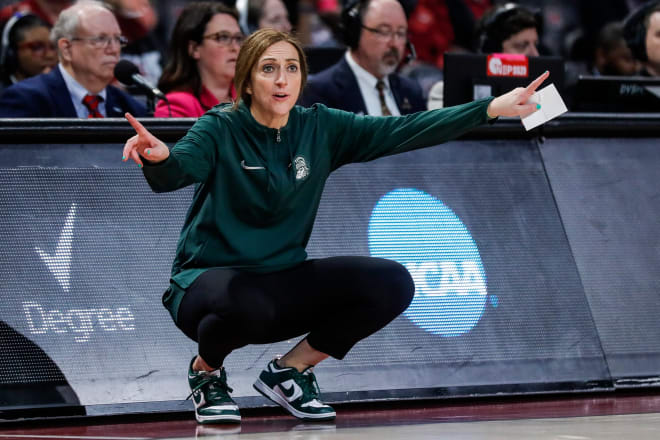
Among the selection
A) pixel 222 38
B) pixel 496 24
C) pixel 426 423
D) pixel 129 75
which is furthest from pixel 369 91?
pixel 426 423

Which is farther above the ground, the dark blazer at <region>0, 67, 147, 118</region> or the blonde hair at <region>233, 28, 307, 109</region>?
the blonde hair at <region>233, 28, 307, 109</region>

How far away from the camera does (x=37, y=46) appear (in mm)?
5504

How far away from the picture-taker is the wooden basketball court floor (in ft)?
8.75

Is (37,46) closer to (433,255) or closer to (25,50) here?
(25,50)

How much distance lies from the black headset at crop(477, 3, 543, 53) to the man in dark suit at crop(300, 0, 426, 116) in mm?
528

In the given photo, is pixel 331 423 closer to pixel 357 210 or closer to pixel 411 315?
pixel 411 315

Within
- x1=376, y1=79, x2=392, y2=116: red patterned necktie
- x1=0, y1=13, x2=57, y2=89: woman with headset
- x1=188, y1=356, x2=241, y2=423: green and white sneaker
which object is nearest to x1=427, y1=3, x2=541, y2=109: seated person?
x1=376, y1=79, x2=392, y2=116: red patterned necktie

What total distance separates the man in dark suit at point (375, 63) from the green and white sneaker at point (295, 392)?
6.58 feet

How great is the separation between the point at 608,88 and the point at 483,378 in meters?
1.64

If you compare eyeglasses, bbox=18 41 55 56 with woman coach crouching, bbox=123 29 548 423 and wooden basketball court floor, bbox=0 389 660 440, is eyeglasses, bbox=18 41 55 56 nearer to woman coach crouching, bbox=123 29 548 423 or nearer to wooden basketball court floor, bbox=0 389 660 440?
woman coach crouching, bbox=123 29 548 423

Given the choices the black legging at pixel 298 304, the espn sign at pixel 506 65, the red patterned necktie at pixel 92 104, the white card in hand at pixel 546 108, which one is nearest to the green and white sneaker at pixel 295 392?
the black legging at pixel 298 304

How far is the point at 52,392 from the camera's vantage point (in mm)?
3072

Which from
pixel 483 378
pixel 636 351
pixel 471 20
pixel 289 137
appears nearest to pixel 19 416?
pixel 289 137

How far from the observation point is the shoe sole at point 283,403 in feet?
9.84
